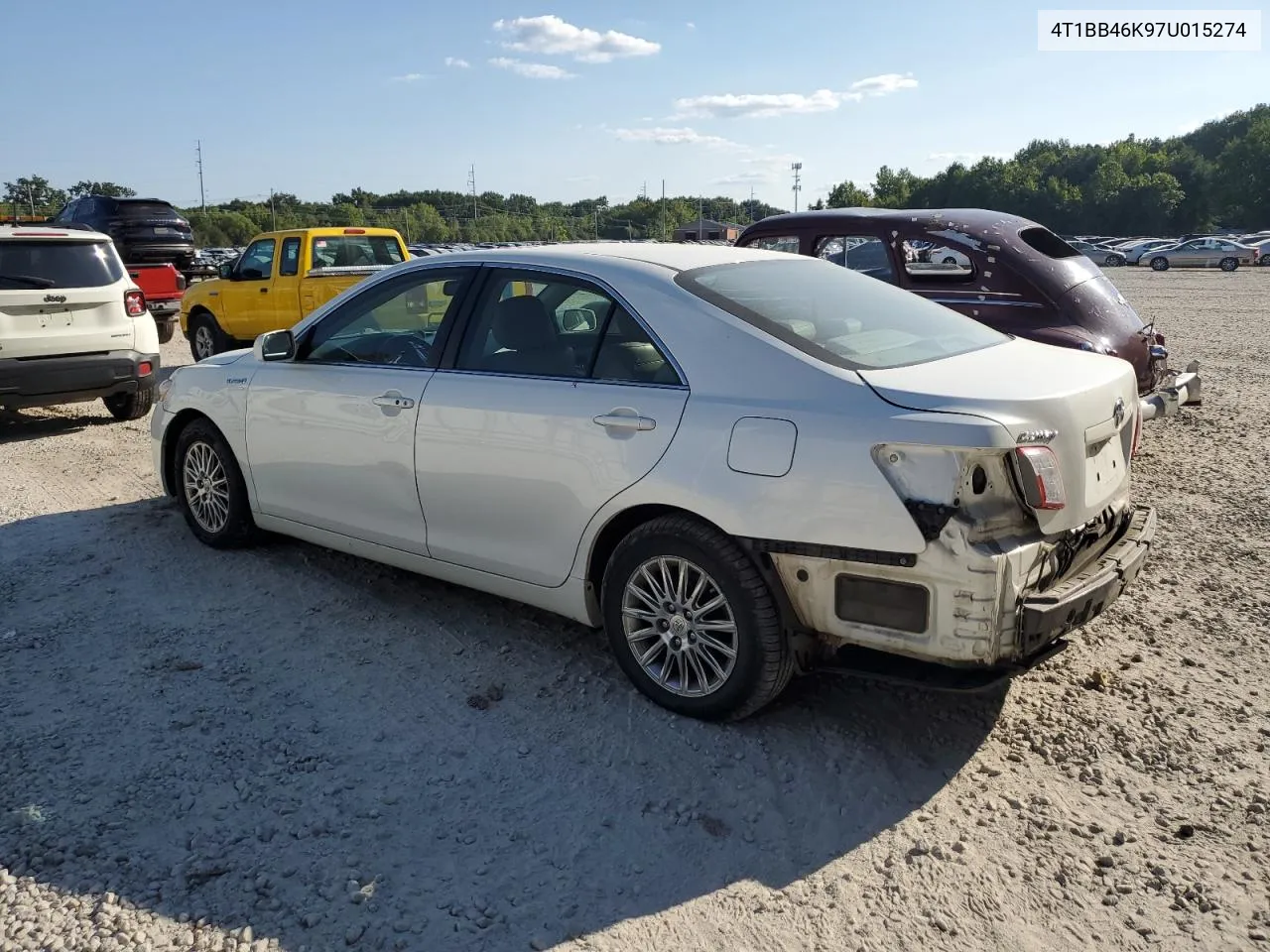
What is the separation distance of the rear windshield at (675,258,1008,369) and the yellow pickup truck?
872cm

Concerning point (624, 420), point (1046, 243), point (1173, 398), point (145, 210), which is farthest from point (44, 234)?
point (145, 210)

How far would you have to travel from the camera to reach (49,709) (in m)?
3.77

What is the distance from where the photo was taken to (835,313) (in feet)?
12.6

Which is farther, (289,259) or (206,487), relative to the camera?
(289,259)

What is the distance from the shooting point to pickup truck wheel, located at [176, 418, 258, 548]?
538 centimetres

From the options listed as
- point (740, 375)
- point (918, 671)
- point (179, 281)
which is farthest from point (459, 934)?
point (179, 281)

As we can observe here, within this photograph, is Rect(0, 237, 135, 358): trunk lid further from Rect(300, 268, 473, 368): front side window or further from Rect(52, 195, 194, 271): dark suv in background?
Rect(52, 195, 194, 271): dark suv in background

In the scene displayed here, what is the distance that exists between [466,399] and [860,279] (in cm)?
181

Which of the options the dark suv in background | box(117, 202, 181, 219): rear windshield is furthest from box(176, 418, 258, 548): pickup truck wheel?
box(117, 202, 181, 219): rear windshield

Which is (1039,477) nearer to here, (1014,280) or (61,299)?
(1014,280)

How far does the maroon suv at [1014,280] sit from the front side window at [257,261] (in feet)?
24.5

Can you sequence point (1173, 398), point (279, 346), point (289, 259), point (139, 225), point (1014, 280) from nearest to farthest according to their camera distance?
1. point (279, 346)
2. point (1173, 398)
3. point (1014, 280)
4. point (289, 259)
5. point (139, 225)

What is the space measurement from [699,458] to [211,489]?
3.31 meters

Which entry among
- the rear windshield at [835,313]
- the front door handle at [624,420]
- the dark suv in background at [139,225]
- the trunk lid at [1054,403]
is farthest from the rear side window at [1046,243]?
the dark suv in background at [139,225]
